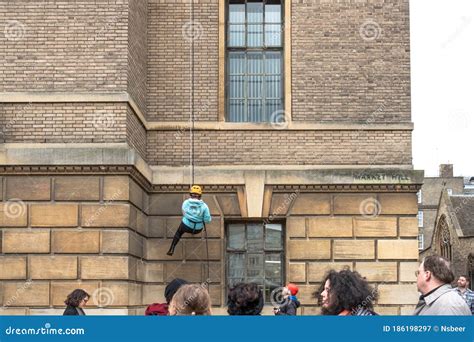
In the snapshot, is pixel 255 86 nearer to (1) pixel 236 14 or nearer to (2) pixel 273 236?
(1) pixel 236 14

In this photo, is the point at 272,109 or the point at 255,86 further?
the point at 255,86

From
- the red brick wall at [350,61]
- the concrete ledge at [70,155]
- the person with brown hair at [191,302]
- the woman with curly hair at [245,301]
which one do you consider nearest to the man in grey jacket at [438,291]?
the woman with curly hair at [245,301]

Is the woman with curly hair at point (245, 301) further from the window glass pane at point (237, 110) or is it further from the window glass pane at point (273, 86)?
the window glass pane at point (273, 86)

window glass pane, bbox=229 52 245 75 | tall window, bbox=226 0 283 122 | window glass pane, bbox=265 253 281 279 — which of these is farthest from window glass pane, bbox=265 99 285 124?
window glass pane, bbox=265 253 281 279

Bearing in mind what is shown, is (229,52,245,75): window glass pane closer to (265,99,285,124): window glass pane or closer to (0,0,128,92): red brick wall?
(265,99,285,124): window glass pane

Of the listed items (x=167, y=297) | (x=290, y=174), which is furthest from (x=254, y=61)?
(x=167, y=297)

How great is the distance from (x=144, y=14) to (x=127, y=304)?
18.8 ft

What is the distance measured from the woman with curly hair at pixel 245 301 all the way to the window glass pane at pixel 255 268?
32.8ft

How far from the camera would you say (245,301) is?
756 centimetres

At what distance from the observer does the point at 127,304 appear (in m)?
14.4

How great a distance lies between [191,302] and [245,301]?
25.2 inches

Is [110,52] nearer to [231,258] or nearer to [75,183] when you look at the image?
[75,183]

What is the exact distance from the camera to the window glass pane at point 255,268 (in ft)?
57.8

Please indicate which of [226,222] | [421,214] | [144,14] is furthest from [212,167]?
[421,214]
